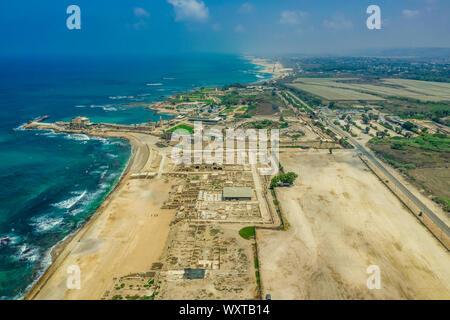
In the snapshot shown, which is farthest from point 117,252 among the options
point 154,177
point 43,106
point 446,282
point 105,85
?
point 105,85

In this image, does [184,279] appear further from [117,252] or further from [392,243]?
[392,243]

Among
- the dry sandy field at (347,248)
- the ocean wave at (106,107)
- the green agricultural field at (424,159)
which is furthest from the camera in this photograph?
the ocean wave at (106,107)

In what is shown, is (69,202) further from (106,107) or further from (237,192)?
(106,107)

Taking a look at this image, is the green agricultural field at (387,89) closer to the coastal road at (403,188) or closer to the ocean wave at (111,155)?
the coastal road at (403,188)

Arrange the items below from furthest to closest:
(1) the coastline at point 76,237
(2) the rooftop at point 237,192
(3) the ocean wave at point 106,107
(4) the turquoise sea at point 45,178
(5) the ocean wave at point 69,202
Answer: (3) the ocean wave at point 106,107 < (2) the rooftop at point 237,192 < (5) the ocean wave at point 69,202 < (4) the turquoise sea at point 45,178 < (1) the coastline at point 76,237

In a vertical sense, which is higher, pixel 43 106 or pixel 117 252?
pixel 43 106

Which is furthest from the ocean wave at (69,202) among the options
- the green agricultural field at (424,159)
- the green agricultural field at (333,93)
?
the green agricultural field at (333,93)

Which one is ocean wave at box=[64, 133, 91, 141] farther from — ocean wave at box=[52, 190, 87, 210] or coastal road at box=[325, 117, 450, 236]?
coastal road at box=[325, 117, 450, 236]

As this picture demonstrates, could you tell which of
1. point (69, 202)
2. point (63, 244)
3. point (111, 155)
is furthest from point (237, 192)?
point (111, 155)
